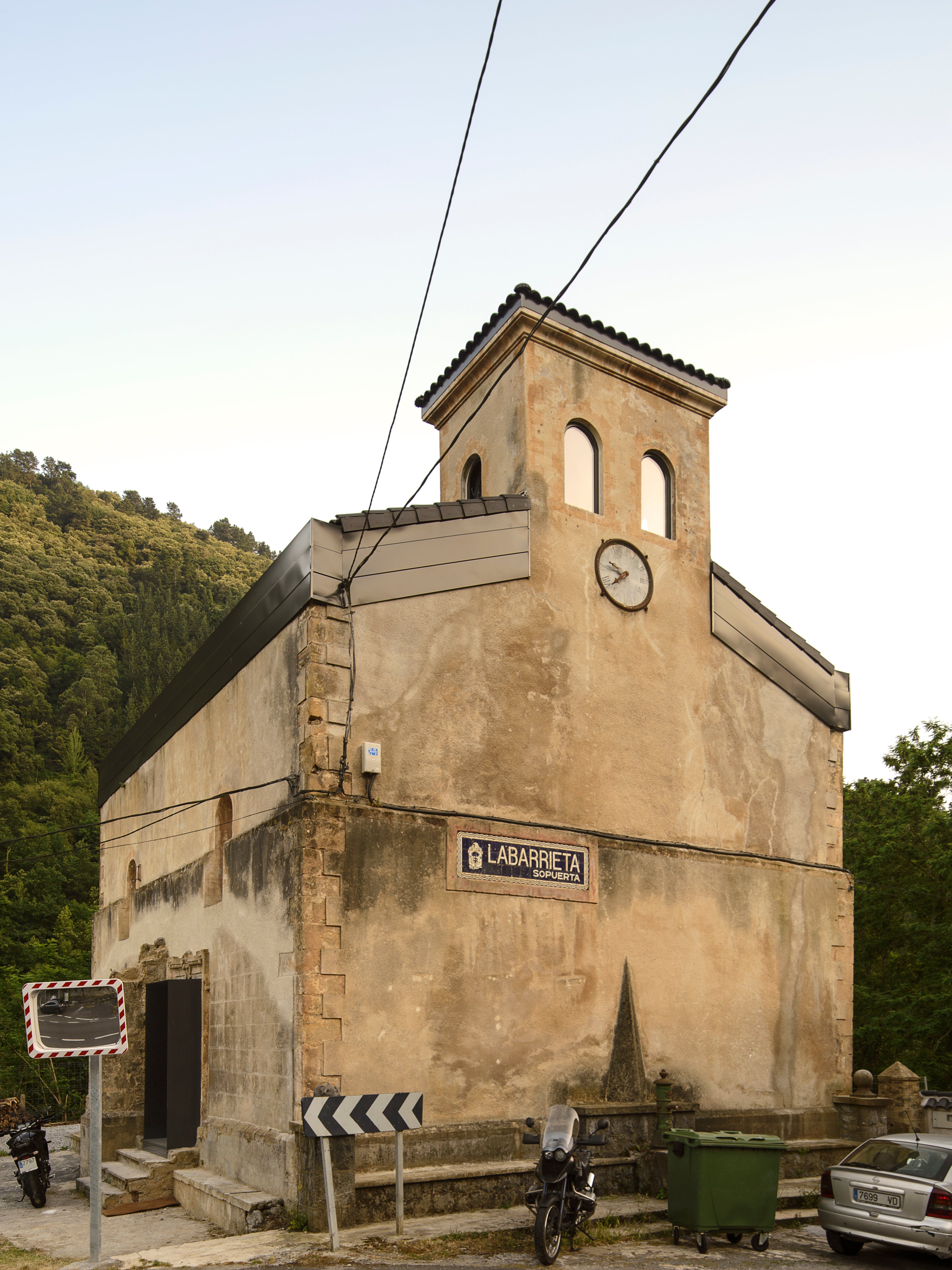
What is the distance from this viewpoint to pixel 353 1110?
30.5 feet

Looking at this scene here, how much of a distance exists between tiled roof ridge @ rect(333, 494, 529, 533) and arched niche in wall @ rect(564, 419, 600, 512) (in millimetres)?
995

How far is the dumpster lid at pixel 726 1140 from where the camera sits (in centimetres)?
991

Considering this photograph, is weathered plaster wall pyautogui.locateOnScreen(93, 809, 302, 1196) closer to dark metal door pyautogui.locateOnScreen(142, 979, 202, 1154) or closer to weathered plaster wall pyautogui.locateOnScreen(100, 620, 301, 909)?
dark metal door pyautogui.locateOnScreen(142, 979, 202, 1154)

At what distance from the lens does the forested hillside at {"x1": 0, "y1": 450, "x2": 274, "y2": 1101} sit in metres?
49.6

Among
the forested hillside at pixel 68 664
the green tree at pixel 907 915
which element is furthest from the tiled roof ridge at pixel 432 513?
the forested hillside at pixel 68 664

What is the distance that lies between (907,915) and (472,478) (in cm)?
1992

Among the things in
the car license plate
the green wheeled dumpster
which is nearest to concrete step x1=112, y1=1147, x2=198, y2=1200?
the green wheeled dumpster

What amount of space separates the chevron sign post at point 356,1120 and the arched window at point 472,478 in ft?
27.6

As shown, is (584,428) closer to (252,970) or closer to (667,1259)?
(252,970)

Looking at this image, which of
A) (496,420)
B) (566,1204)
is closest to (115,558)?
(496,420)

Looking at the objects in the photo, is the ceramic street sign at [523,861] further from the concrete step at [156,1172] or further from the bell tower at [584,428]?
the concrete step at [156,1172]

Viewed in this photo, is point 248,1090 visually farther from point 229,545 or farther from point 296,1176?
point 229,545

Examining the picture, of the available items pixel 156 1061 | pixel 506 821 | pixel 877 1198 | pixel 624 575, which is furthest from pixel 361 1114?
pixel 624 575

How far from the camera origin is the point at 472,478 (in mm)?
15328
